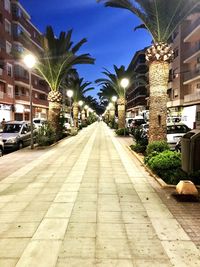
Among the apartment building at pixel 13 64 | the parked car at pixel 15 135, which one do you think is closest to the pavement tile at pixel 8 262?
the parked car at pixel 15 135

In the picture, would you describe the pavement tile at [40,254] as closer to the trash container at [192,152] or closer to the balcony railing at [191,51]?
the trash container at [192,152]

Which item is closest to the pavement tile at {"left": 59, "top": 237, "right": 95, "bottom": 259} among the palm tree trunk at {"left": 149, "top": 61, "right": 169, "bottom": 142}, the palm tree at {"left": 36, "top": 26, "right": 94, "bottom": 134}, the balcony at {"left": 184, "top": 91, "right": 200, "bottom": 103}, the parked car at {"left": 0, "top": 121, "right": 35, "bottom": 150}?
the palm tree trunk at {"left": 149, "top": 61, "right": 169, "bottom": 142}

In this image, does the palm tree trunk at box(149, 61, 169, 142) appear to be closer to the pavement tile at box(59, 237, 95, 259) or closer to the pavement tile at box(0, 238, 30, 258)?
the pavement tile at box(59, 237, 95, 259)

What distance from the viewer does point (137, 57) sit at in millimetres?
91438

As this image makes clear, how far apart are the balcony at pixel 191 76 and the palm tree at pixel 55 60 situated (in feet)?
74.8

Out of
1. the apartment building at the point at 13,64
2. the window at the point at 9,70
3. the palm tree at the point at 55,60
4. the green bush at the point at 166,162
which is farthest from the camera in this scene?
the window at the point at 9,70

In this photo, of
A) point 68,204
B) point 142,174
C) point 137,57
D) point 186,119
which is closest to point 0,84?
point 186,119

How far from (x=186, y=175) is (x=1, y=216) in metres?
5.06

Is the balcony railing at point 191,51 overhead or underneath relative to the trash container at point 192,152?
overhead

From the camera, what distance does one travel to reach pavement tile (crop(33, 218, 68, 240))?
5.11m

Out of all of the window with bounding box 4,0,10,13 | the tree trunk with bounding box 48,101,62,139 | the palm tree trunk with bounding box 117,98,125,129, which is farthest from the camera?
the window with bounding box 4,0,10,13

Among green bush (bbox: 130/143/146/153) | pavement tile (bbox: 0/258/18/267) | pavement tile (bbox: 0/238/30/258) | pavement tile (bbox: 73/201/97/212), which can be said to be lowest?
pavement tile (bbox: 0/258/18/267)

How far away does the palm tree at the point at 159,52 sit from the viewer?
13.7 m

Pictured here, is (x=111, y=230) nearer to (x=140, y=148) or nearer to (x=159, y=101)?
(x=159, y=101)
